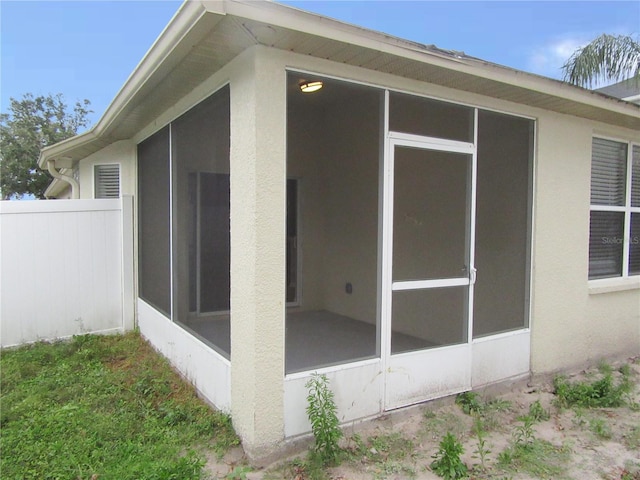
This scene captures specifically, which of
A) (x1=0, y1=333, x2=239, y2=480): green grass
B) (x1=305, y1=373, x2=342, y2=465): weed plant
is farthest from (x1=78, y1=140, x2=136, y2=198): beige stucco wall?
(x1=305, y1=373, x2=342, y2=465): weed plant

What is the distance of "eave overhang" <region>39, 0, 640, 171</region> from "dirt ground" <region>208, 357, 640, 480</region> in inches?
102

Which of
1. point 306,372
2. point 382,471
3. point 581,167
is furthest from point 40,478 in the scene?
point 581,167

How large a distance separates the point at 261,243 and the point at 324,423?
1207 mm

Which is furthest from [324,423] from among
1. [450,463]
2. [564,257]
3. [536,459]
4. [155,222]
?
[155,222]

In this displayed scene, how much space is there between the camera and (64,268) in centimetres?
539

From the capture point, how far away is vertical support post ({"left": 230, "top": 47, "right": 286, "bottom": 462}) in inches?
103

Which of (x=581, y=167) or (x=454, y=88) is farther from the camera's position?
(x=581, y=167)

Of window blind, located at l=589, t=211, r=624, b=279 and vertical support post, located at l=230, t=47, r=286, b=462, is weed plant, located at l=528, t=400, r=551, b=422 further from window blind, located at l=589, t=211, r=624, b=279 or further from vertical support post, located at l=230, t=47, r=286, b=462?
vertical support post, located at l=230, t=47, r=286, b=462

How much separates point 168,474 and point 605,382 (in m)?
3.82

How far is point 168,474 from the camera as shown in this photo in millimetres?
2457

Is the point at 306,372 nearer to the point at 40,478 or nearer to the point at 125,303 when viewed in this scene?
the point at 40,478

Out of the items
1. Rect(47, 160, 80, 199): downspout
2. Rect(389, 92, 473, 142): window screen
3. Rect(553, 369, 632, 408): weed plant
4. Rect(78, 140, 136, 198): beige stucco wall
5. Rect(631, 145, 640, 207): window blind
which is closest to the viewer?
Rect(553, 369, 632, 408): weed plant

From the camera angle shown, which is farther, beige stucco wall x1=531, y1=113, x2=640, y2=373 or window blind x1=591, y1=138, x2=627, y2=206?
window blind x1=591, y1=138, x2=627, y2=206

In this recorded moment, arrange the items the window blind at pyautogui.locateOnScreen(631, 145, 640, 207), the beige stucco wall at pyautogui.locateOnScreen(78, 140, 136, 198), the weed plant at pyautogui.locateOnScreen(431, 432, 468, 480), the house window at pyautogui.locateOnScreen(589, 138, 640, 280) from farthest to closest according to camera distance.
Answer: the beige stucco wall at pyautogui.locateOnScreen(78, 140, 136, 198), the window blind at pyautogui.locateOnScreen(631, 145, 640, 207), the house window at pyautogui.locateOnScreen(589, 138, 640, 280), the weed plant at pyautogui.locateOnScreen(431, 432, 468, 480)
